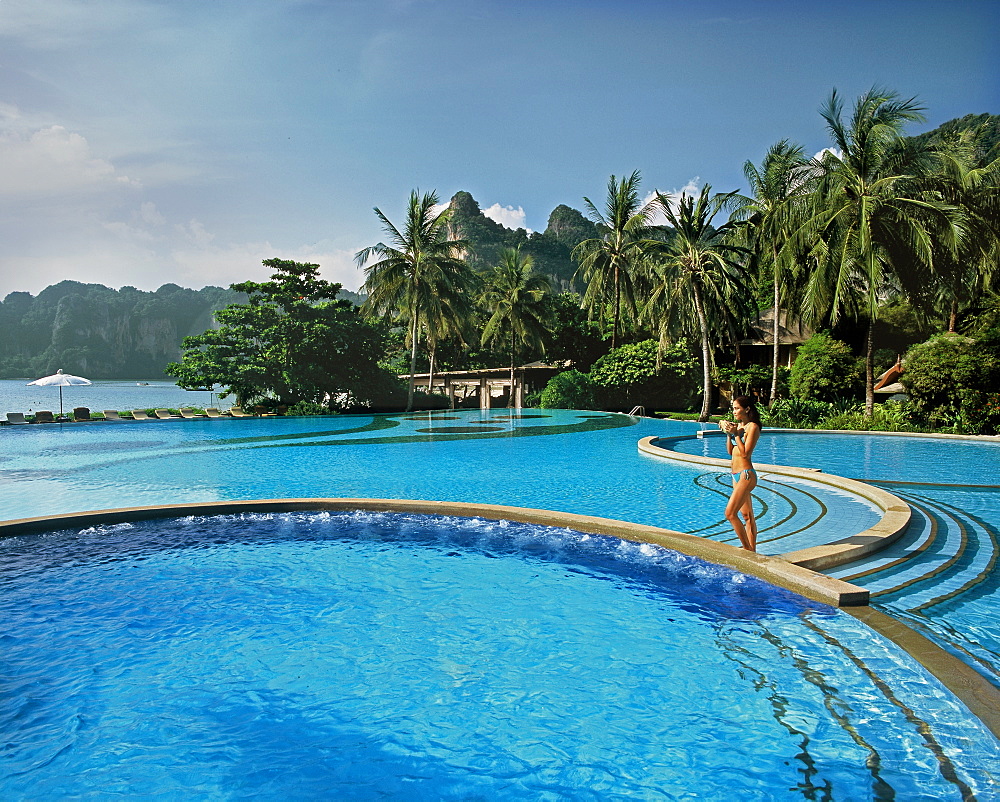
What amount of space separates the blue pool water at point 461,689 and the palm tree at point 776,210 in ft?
64.3

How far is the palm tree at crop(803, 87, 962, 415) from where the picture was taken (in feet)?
62.6

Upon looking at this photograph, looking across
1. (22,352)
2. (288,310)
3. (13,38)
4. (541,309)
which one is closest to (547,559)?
(13,38)

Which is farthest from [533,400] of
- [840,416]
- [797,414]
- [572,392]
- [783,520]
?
[783,520]

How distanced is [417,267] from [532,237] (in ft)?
147

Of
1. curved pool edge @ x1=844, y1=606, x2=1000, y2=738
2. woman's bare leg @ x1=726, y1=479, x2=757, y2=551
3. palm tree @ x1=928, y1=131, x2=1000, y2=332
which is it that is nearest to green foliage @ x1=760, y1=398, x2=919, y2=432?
palm tree @ x1=928, y1=131, x2=1000, y2=332

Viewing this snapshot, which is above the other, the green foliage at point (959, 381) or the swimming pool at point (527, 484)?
the green foliage at point (959, 381)

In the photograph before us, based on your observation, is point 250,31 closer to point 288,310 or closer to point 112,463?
point 112,463

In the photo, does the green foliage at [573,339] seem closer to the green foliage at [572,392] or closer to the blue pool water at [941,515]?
the green foliage at [572,392]

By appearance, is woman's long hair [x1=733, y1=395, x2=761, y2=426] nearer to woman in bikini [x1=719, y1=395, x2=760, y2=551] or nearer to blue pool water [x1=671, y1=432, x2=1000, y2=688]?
woman in bikini [x1=719, y1=395, x2=760, y2=551]

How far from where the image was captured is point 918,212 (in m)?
19.6

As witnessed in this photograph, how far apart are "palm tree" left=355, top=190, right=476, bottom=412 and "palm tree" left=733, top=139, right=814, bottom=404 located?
13.1 meters

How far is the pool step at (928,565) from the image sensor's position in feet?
16.8

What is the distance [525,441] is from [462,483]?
21.9 ft

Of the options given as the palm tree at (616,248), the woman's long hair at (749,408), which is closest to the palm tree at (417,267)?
the palm tree at (616,248)
